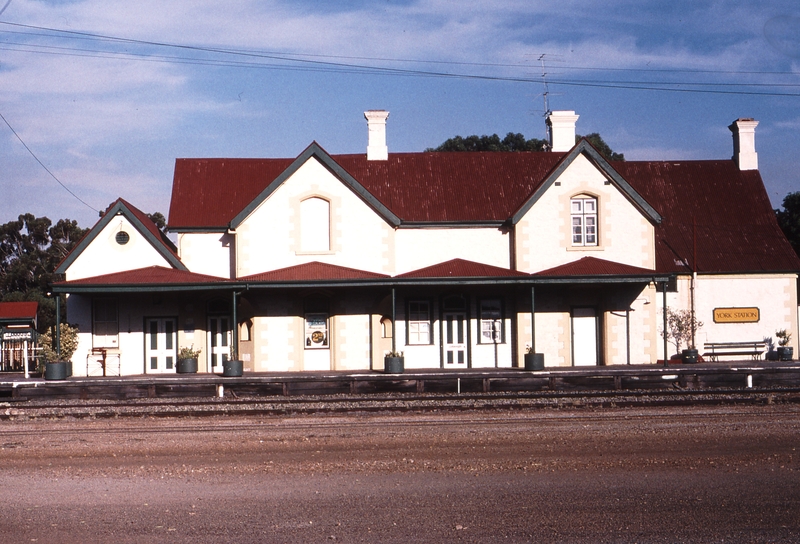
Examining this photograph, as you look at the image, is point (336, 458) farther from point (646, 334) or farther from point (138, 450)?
point (646, 334)

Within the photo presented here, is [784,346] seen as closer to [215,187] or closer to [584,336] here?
[584,336]

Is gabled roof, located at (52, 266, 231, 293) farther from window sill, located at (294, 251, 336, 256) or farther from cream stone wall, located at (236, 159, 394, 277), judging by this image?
window sill, located at (294, 251, 336, 256)

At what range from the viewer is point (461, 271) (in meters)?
26.9

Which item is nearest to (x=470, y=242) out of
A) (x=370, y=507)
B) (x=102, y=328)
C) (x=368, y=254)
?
(x=368, y=254)

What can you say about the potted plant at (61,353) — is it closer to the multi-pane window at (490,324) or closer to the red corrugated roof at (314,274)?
the red corrugated roof at (314,274)

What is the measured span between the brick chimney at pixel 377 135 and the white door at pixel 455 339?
7.03 metres

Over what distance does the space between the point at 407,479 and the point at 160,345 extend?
721 inches

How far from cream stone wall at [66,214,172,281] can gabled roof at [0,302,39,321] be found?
9661 mm

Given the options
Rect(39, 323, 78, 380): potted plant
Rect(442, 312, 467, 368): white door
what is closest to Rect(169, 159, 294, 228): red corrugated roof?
Rect(39, 323, 78, 380): potted plant

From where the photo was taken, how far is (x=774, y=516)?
917 cm

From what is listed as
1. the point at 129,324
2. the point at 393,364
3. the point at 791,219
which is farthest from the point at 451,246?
the point at 791,219

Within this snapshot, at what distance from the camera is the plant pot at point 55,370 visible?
2477cm

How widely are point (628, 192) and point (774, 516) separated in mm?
19650

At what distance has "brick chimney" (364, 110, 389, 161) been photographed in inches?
1246
